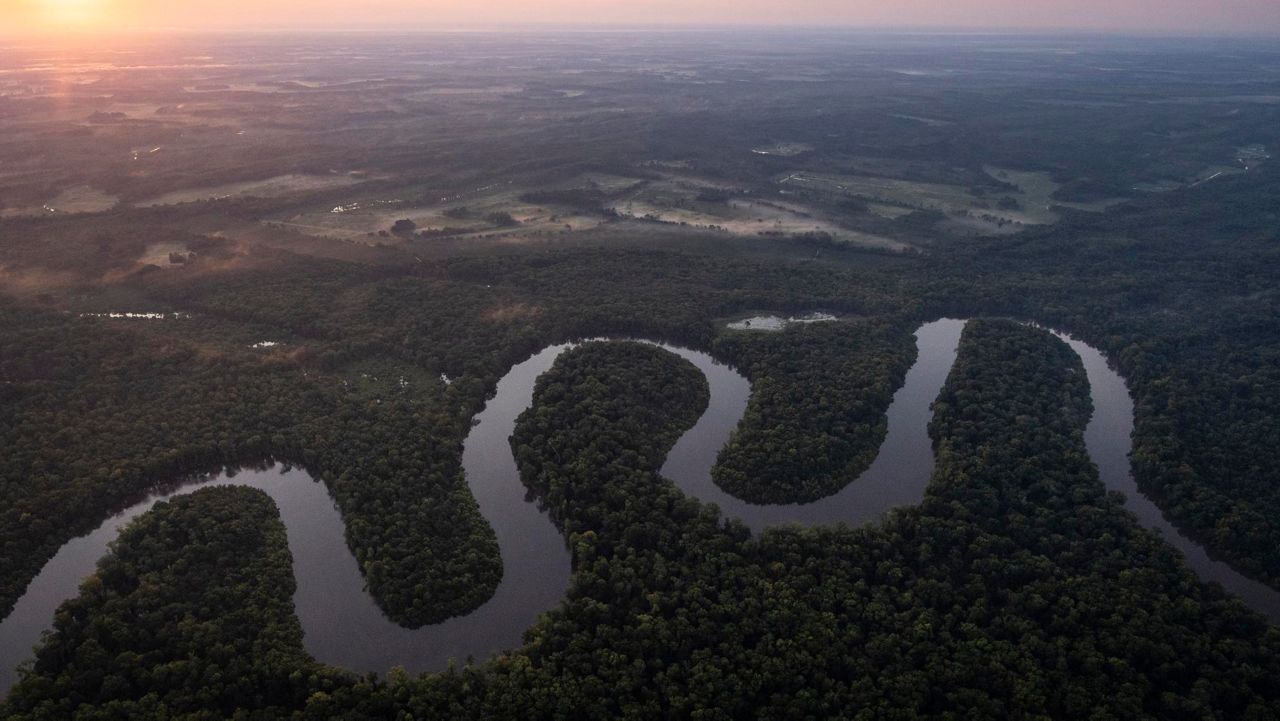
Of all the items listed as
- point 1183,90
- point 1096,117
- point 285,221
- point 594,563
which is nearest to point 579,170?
point 285,221

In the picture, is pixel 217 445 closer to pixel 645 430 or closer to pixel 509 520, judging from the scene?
pixel 509 520

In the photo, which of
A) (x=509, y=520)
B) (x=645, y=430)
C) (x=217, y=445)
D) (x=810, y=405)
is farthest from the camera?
(x=810, y=405)

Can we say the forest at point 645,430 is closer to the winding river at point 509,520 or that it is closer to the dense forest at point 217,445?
the dense forest at point 217,445

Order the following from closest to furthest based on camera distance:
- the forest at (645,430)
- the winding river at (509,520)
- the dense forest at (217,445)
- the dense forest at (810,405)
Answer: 1. the forest at (645,430)
2. the winding river at (509,520)
3. the dense forest at (217,445)
4. the dense forest at (810,405)

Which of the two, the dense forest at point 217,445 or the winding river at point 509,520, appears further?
the dense forest at point 217,445

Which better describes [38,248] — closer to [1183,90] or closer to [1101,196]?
[1101,196]

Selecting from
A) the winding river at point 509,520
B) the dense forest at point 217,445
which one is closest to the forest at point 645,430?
the dense forest at point 217,445

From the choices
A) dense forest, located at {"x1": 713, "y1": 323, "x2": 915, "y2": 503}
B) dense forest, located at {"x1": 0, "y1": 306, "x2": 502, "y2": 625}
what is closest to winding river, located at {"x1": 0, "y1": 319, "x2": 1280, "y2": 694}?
dense forest, located at {"x1": 713, "y1": 323, "x2": 915, "y2": 503}

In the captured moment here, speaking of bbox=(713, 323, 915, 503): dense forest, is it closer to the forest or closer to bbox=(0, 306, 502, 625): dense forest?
the forest

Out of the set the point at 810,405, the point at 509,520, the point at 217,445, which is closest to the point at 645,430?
the point at 509,520
